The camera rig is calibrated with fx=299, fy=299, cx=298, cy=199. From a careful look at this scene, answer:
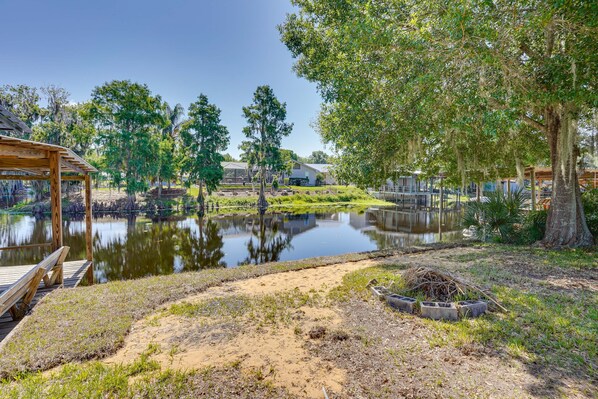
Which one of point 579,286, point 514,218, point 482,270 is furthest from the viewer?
point 514,218

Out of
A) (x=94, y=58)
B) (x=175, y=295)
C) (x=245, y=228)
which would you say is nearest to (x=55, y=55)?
(x=94, y=58)

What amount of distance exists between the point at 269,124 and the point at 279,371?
31410 mm

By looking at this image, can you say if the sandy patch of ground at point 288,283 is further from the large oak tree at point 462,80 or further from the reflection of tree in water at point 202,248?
the reflection of tree in water at point 202,248

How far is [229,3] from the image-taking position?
1451cm

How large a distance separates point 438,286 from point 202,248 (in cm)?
1122

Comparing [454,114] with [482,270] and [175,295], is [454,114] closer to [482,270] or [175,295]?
[482,270]

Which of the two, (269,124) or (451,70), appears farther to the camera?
(269,124)

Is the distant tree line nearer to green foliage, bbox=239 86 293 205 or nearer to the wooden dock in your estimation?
green foliage, bbox=239 86 293 205

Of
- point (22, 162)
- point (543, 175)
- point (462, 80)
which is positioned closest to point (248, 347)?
point (462, 80)

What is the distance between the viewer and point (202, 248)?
13977 mm

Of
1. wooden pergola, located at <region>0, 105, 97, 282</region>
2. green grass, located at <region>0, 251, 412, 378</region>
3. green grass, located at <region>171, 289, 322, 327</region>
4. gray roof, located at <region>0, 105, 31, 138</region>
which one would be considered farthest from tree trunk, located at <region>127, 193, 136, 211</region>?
green grass, located at <region>171, 289, 322, 327</region>

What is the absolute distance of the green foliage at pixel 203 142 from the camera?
31297 mm

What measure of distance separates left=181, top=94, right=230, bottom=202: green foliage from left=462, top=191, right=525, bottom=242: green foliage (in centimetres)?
2555

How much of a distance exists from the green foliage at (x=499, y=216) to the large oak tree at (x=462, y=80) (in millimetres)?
1480
